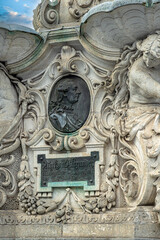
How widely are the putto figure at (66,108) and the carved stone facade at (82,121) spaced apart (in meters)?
0.01

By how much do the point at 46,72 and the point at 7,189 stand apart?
1515mm

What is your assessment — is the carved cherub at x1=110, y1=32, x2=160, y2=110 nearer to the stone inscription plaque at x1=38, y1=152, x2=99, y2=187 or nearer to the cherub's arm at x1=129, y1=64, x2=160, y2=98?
the cherub's arm at x1=129, y1=64, x2=160, y2=98

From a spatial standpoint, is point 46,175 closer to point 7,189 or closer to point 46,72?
point 7,189

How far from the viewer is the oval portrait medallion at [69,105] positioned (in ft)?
29.6

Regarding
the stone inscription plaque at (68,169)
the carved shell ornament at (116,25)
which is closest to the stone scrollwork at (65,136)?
the stone inscription plaque at (68,169)

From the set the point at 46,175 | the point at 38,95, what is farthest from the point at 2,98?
the point at 46,175

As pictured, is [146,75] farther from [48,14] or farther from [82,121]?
[48,14]

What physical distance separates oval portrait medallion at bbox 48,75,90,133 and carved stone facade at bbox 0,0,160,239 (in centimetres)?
1

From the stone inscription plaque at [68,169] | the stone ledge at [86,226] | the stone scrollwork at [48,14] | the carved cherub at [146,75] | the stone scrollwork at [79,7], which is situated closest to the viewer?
the stone ledge at [86,226]

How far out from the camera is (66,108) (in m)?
9.10

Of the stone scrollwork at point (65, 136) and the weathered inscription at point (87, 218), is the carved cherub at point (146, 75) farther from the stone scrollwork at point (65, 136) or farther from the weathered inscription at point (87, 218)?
the weathered inscription at point (87, 218)

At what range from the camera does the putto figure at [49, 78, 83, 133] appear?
904 centimetres

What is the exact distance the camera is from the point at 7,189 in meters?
9.25

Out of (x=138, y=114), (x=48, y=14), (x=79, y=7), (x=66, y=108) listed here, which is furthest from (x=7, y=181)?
(x=79, y=7)
